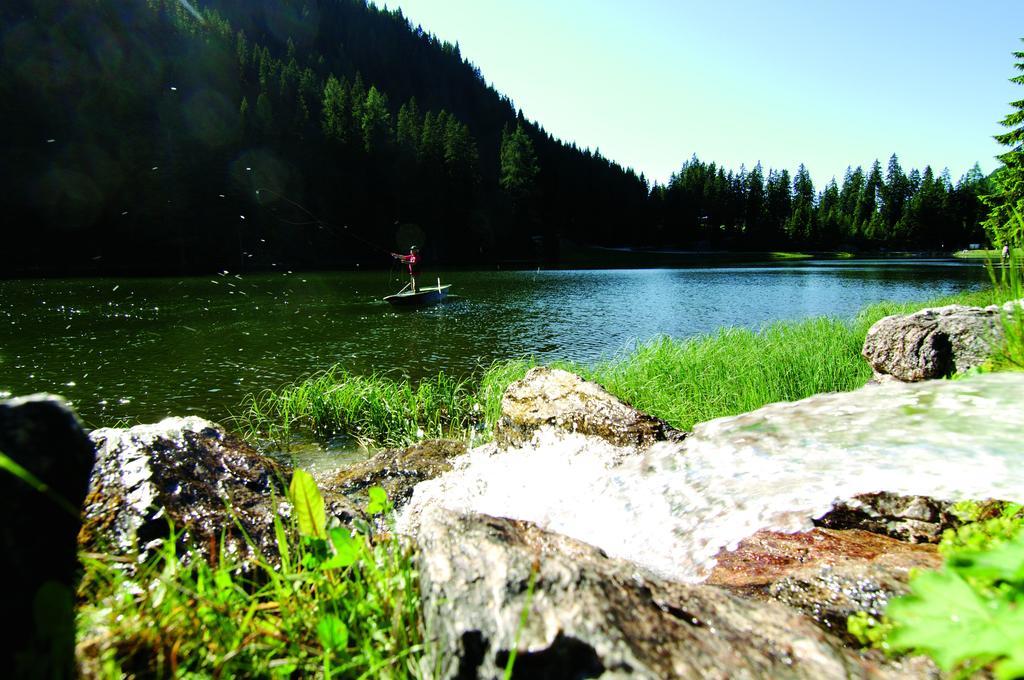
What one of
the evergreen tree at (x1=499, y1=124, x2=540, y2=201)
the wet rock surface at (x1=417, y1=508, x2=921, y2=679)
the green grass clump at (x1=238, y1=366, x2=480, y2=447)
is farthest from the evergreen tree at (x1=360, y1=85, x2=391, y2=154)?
the wet rock surface at (x1=417, y1=508, x2=921, y2=679)

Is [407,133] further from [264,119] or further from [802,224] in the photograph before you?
[802,224]

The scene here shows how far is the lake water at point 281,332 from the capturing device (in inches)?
515

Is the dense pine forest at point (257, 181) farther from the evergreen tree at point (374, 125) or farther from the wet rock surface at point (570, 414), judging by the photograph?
the wet rock surface at point (570, 414)

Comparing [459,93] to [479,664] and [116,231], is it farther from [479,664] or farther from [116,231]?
[479,664]

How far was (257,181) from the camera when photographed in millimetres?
80625

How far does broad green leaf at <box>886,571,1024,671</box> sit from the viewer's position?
3.53ft

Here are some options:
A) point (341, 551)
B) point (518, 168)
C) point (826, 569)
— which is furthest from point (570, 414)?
point (518, 168)

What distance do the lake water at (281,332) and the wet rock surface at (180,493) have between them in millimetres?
7050

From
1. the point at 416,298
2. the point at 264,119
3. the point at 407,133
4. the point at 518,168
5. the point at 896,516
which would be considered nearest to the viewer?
the point at 896,516

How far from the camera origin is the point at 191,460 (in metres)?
4.24

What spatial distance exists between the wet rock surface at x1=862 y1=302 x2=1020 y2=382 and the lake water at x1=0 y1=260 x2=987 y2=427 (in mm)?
7930

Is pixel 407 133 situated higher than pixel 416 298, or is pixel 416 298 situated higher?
pixel 407 133

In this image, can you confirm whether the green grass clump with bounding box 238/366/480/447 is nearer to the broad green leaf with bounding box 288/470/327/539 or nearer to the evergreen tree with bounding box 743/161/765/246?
the broad green leaf with bounding box 288/470/327/539

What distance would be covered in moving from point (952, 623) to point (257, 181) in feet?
304
